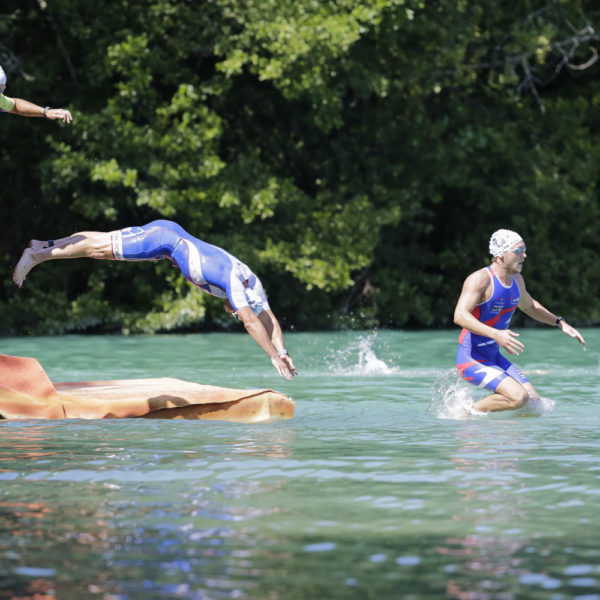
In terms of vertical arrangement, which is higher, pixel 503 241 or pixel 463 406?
pixel 503 241

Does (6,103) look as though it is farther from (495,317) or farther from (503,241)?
(495,317)

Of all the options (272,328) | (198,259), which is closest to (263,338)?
(272,328)

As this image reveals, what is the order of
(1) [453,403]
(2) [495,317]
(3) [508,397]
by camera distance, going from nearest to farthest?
1. (3) [508,397]
2. (2) [495,317]
3. (1) [453,403]

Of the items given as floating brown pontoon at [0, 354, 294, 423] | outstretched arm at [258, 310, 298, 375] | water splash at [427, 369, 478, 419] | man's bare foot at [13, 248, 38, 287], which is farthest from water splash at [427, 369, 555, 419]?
man's bare foot at [13, 248, 38, 287]

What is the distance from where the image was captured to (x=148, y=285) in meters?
24.7

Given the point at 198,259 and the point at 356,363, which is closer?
the point at 198,259

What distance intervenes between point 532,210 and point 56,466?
20.9 m

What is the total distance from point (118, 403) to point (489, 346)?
123 inches

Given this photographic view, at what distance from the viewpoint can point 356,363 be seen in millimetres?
17625

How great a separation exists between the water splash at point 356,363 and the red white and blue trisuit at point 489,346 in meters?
4.80

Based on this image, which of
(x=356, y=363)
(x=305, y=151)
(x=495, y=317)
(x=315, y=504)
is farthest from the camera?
(x=305, y=151)

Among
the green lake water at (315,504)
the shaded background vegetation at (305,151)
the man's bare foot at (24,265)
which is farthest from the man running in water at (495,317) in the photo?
the shaded background vegetation at (305,151)

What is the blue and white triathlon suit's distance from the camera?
10859 millimetres

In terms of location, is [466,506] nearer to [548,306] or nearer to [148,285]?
[148,285]
